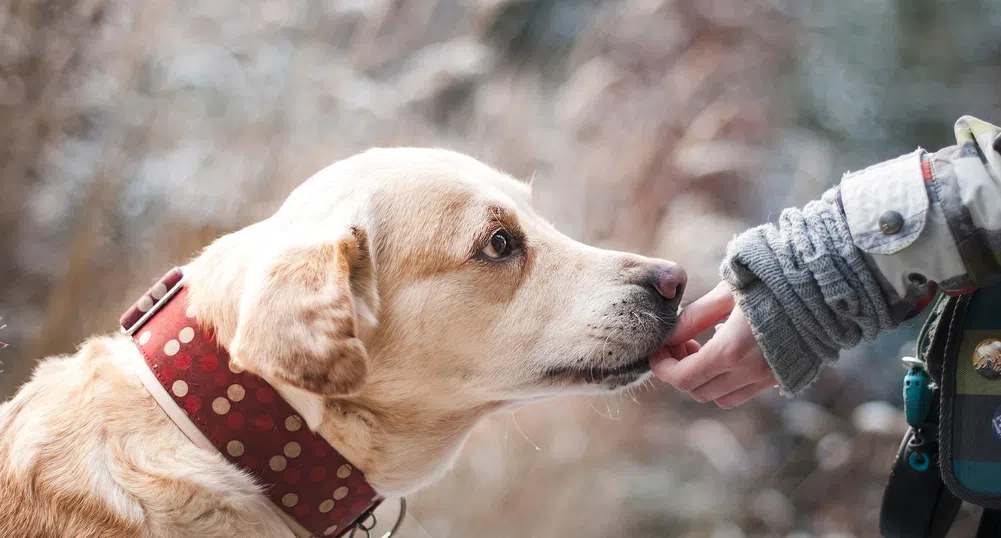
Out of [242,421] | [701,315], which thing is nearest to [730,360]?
[701,315]

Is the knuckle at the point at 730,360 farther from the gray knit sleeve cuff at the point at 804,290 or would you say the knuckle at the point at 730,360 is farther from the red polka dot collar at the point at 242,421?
the red polka dot collar at the point at 242,421

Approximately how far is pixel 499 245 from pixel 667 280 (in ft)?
1.28

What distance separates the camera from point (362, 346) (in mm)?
1234

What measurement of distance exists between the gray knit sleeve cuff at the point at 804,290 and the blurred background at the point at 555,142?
1191 millimetres

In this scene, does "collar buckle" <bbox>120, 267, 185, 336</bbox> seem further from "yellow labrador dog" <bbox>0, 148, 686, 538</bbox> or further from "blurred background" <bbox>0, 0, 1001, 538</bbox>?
"blurred background" <bbox>0, 0, 1001, 538</bbox>

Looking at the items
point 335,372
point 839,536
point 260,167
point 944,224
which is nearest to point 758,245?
point 944,224

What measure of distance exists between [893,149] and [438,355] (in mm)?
1754

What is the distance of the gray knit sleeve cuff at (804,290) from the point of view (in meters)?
1.24

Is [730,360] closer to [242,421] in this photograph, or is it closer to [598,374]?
[598,374]

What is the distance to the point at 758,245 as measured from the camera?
1.29m

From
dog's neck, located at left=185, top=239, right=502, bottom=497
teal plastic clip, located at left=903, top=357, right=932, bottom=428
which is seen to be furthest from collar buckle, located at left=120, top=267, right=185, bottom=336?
teal plastic clip, located at left=903, top=357, right=932, bottom=428

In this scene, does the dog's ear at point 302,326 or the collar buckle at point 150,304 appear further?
the collar buckle at point 150,304

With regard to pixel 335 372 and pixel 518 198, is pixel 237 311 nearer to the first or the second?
pixel 335 372

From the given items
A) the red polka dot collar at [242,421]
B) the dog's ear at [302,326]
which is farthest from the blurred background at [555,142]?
the dog's ear at [302,326]
